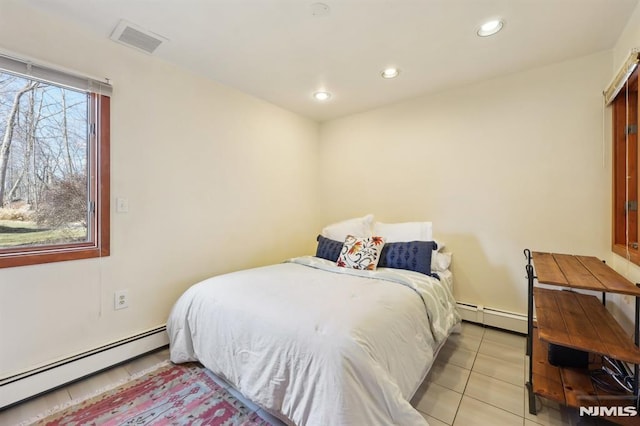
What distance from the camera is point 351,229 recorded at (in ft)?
9.59

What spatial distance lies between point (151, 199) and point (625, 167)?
353cm

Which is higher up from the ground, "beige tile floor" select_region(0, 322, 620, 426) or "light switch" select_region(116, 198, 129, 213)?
"light switch" select_region(116, 198, 129, 213)

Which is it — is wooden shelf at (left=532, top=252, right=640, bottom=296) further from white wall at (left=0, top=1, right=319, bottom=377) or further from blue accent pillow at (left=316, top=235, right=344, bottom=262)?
white wall at (left=0, top=1, right=319, bottom=377)

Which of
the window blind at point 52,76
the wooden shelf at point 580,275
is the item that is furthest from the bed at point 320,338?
the window blind at point 52,76

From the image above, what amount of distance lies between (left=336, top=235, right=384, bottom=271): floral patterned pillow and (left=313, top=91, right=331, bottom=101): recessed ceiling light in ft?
5.08

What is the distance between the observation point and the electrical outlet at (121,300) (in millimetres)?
1985

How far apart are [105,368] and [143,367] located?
0.78 ft

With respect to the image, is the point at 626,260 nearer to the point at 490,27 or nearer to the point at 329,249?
the point at 490,27

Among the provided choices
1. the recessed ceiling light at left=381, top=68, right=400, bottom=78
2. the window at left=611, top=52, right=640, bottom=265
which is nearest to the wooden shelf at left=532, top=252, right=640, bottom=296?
the window at left=611, top=52, right=640, bottom=265

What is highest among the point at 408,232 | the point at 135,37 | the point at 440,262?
the point at 135,37

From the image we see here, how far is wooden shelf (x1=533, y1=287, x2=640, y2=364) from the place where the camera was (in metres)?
1.22

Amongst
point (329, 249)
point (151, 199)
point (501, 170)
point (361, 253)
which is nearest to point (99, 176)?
point (151, 199)

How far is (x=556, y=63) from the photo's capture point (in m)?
2.28

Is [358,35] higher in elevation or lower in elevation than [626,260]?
higher
